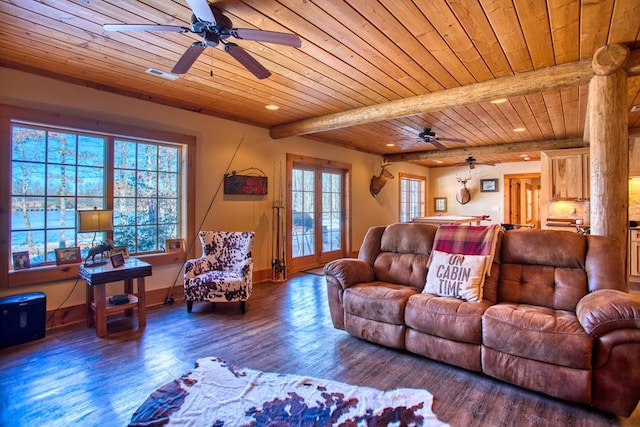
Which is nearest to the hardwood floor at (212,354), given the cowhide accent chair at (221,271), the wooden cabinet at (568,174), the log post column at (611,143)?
the cowhide accent chair at (221,271)

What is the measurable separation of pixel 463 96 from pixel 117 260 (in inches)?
157

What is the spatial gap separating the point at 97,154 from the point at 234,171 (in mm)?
1712

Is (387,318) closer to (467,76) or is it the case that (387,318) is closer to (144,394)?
(144,394)

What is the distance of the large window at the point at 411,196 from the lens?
9055 mm

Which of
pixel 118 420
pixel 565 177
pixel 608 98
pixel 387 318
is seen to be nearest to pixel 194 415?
pixel 118 420

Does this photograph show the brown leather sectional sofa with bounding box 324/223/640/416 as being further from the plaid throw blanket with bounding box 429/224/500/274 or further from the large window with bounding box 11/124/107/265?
the large window with bounding box 11/124/107/265

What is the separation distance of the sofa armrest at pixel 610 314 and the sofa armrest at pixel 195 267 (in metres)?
3.56

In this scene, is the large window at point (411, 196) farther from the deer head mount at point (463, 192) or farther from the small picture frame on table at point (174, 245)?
the small picture frame on table at point (174, 245)

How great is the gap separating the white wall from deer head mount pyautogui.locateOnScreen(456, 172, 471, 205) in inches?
163

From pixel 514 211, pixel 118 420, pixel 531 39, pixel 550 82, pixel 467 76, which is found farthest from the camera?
pixel 514 211

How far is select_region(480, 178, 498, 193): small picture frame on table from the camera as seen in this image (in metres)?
9.08

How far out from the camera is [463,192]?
9484 mm

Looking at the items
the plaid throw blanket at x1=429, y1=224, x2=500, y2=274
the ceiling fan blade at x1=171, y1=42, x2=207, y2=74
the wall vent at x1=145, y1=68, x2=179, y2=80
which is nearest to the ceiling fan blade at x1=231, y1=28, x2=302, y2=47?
the ceiling fan blade at x1=171, y1=42, x2=207, y2=74

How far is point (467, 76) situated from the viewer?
10.7 ft
